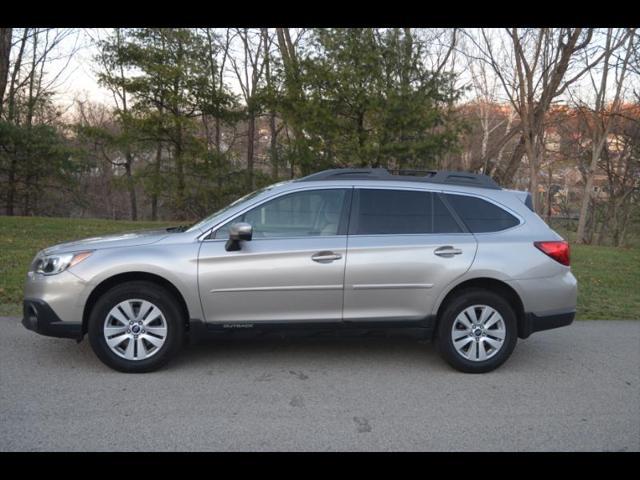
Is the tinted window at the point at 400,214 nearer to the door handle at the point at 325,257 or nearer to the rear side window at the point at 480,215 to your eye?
the rear side window at the point at 480,215

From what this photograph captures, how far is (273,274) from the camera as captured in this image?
15.5 ft

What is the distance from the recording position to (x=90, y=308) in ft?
15.5

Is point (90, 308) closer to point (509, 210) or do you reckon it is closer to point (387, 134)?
point (509, 210)

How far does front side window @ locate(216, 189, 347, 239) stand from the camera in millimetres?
4930

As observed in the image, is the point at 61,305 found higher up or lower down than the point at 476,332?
higher up

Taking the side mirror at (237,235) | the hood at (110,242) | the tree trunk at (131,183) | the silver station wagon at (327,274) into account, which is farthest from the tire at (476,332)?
the tree trunk at (131,183)

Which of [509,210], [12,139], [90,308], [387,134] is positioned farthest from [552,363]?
[12,139]

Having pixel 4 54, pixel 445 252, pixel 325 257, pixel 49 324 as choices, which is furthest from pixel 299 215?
pixel 4 54

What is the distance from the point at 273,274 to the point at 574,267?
9.07 m

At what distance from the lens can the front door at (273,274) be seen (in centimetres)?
470

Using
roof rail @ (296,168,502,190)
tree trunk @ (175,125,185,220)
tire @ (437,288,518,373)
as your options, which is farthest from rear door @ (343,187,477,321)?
tree trunk @ (175,125,185,220)

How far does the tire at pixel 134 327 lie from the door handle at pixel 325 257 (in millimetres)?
1281

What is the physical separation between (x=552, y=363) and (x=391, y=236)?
2.07 metres

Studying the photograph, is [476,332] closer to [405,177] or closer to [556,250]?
[556,250]
